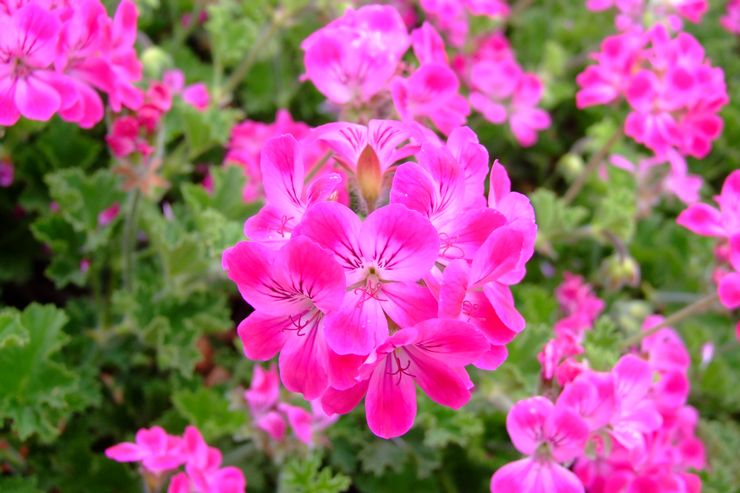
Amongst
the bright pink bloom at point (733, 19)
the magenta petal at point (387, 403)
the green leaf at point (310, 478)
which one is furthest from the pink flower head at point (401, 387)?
the bright pink bloom at point (733, 19)

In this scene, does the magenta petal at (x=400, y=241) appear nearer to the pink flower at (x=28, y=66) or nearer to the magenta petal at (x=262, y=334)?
the magenta petal at (x=262, y=334)

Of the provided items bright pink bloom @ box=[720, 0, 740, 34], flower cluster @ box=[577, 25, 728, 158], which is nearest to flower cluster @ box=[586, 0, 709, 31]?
flower cluster @ box=[577, 25, 728, 158]

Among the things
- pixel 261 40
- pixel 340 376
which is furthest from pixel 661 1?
pixel 340 376

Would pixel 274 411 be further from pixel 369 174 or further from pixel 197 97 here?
pixel 197 97

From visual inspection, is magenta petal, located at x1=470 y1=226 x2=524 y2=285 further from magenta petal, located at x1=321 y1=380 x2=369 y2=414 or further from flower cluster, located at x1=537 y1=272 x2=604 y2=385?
flower cluster, located at x1=537 y1=272 x2=604 y2=385

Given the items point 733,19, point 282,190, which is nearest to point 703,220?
point 282,190
